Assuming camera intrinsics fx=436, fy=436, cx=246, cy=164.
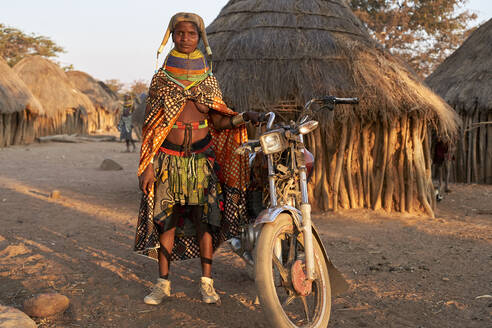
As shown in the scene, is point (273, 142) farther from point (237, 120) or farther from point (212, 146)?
point (212, 146)

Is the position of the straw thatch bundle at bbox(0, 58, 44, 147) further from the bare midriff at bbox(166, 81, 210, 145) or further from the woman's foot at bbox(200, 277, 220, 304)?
the woman's foot at bbox(200, 277, 220, 304)

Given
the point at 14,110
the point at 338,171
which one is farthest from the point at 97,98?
the point at 338,171

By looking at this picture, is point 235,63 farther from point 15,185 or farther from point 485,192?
point 485,192

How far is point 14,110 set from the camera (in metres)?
14.9

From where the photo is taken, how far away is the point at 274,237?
2.03m

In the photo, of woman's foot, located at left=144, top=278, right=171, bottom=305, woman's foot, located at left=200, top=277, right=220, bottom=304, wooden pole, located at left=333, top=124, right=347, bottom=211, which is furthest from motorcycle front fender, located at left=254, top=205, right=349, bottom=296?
wooden pole, located at left=333, top=124, right=347, bottom=211

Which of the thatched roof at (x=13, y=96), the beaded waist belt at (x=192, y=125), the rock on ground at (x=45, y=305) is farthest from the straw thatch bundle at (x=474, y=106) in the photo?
the thatched roof at (x=13, y=96)

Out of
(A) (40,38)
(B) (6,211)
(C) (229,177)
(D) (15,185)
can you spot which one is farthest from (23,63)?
(C) (229,177)

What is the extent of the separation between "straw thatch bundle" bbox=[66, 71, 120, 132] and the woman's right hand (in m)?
24.0

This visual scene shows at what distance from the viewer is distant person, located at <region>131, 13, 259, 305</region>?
2.62 m

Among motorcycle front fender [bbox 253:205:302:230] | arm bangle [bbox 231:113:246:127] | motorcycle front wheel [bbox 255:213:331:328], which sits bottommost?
motorcycle front wheel [bbox 255:213:331:328]

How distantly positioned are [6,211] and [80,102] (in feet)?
57.5

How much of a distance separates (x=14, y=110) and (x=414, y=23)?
15.0 m

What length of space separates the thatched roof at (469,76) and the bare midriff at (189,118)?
7.99 meters
